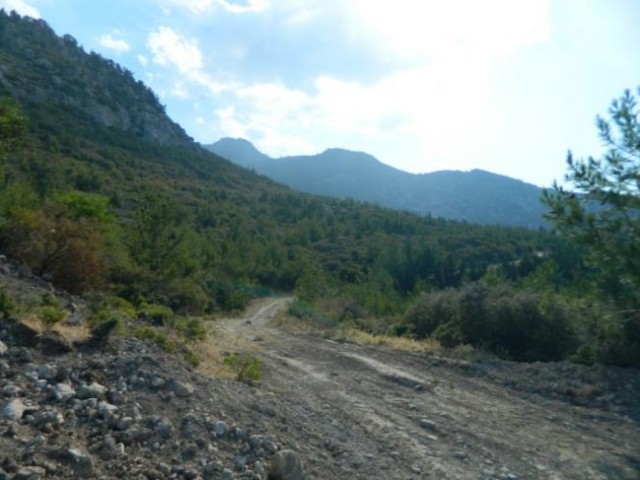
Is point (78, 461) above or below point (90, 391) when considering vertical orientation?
below

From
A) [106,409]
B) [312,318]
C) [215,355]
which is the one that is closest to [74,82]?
[312,318]

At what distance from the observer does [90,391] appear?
5.92 meters

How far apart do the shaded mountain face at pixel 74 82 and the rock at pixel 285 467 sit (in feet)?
235

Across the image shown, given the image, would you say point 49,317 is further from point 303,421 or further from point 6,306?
point 303,421

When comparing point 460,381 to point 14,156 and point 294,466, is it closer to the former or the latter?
point 294,466

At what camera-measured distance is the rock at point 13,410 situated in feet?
16.9

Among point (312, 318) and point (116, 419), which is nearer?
point (116, 419)

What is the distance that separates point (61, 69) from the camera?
91.5 meters

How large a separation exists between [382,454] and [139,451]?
2945 millimetres

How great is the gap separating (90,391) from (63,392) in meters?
0.25

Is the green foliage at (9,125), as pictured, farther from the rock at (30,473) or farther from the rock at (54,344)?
the rock at (30,473)

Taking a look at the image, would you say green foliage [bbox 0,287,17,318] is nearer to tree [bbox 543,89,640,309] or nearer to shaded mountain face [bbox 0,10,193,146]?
tree [bbox 543,89,640,309]

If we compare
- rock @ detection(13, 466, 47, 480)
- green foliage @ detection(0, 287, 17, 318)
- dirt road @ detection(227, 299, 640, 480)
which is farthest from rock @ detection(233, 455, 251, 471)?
green foliage @ detection(0, 287, 17, 318)

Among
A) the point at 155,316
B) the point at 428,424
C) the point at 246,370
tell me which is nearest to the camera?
the point at 428,424
